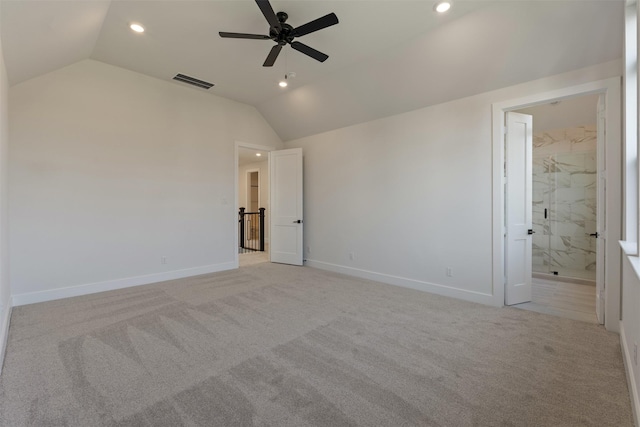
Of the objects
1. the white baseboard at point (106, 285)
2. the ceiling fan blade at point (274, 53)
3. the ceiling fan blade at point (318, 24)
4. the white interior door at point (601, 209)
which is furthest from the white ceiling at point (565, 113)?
the white baseboard at point (106, 285)

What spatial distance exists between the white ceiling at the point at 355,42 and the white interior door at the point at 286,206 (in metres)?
1.82

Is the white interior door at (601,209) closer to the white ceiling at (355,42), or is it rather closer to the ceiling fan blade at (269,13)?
the white ceiling at (355,42)

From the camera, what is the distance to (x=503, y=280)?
11.1 feet

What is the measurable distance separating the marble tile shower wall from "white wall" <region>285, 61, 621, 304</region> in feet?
8.58

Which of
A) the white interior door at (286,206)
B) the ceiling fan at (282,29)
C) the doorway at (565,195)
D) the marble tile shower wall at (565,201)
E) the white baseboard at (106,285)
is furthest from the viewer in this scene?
the white interior door at (286,206)

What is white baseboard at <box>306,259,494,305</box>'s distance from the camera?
11.5 feet

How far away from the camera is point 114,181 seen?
13.0 ft

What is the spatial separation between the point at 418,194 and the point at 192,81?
4021 mm

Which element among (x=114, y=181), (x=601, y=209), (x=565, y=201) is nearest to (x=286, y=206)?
(x=114, y=181)

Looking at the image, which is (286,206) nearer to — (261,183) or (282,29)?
(261,183)

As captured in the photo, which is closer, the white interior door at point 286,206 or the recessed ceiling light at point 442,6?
the recessed ceiling light at point 442,6

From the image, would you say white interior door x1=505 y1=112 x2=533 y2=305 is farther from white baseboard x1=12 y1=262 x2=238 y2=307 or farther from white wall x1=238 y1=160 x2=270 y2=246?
white wall x1=238 y1=160 x2=270 y2=246

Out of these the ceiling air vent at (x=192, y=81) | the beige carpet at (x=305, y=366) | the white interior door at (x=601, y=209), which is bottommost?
the beige carpet at (x=305, y=366)

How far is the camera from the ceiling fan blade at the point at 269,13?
215cm
